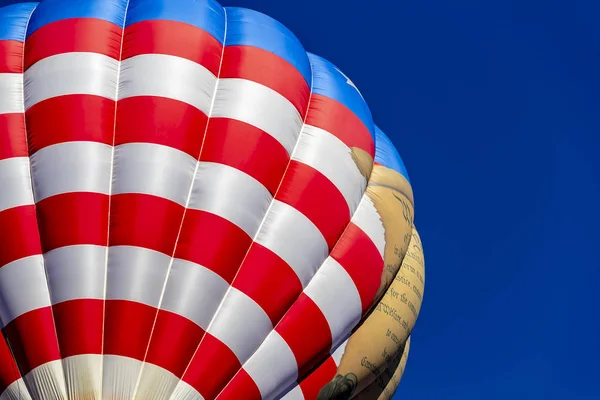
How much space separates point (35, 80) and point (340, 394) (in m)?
2.86

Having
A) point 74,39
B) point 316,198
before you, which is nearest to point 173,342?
point 316,198

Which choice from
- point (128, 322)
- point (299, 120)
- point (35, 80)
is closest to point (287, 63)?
point (299, 120)

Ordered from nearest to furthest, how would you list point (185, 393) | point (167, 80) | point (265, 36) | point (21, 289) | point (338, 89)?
point (185, 393)
point (21, 289)
point (167, 80)
point (265, 36)
point (338, 89)

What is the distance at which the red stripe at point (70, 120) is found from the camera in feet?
16.2

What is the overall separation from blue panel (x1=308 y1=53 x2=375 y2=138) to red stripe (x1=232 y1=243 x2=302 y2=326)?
153cm

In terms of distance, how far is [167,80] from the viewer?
16.9 feet

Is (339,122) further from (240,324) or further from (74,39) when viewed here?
(74,39)

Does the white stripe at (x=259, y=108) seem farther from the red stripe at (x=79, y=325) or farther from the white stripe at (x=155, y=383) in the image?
the white stripe at (x=155, y=383)

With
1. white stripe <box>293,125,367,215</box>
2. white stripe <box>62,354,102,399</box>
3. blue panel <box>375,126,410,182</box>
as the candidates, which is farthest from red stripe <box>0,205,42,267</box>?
blue panel <box>375,126,410,182</box>

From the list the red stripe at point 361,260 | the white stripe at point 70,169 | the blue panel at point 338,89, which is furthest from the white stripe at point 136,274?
the blue panel at point 338,89

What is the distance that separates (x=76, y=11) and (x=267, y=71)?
56.0 inches

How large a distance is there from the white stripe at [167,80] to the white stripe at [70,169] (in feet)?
1.59

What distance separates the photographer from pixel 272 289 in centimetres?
479

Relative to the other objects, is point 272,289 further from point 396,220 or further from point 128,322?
point 396,220
